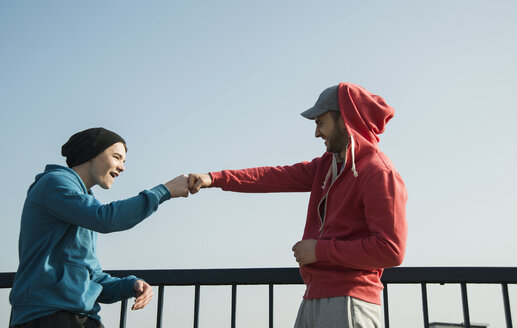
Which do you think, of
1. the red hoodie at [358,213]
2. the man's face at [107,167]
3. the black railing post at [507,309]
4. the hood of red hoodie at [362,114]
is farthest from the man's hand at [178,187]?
the black railing post at [507,309]

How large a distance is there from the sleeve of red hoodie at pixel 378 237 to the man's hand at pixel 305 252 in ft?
0.09

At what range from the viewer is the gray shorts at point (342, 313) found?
6.61ft

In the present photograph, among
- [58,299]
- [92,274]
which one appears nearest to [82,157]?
[92,274]

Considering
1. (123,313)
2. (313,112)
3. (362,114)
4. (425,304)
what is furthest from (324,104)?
(123,313)

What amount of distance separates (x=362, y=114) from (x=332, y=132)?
0.56ft

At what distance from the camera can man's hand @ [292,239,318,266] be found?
6.95ft

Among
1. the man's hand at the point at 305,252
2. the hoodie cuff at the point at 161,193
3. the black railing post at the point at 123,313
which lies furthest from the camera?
the black railing post at the point at 123,313

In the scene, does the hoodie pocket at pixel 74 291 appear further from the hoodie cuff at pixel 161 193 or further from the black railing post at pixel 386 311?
the black railing post at pixel 386 311

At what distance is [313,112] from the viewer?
2488 millimetres

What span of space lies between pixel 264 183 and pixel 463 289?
3.77 feet

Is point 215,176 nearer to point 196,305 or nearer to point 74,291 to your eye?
point 196,305

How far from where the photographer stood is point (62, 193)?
213cm

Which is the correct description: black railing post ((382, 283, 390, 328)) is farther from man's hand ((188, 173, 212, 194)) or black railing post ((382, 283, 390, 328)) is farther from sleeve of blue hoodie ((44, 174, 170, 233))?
sleeve of blue hoodie ((44, 174, 170, 233))

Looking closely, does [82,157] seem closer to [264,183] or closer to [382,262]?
[264,183]
